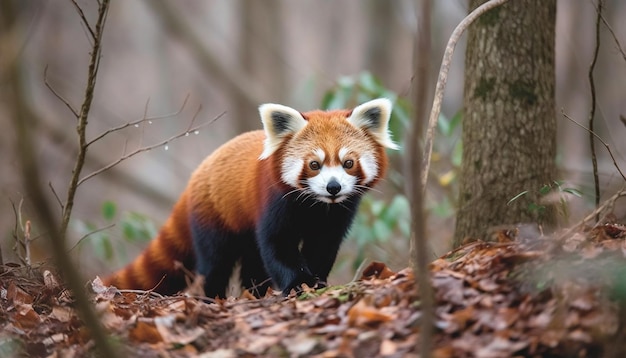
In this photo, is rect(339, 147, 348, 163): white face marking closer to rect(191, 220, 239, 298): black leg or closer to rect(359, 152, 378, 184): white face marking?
rect(359, 152, 378, 184): white face marking

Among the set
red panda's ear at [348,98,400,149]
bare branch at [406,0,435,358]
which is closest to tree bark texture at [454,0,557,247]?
red panda's ear at [348,98,400,149]

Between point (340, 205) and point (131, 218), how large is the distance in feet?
11.8

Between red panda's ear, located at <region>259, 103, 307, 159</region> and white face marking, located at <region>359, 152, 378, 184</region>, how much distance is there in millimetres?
455

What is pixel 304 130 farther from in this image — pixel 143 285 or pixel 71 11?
pixel 71 11

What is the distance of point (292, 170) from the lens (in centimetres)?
485

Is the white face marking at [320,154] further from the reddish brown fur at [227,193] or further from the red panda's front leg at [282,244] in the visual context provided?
the red panda's front leg at [282,244]

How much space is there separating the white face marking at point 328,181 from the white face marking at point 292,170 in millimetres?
103

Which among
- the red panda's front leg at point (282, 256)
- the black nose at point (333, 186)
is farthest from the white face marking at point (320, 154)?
the red panda's front leg at point (282, 256)

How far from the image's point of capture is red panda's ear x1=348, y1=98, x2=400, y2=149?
5.03m

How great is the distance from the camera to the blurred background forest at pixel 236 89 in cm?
736

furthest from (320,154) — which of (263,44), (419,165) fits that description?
(263,44)

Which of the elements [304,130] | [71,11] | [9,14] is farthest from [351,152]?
[71,11]

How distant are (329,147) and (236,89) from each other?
309 inches

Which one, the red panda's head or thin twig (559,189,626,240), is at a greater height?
the red panda's head
